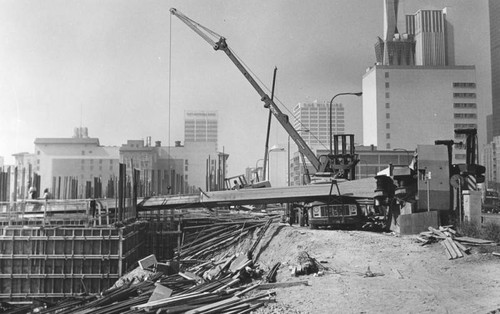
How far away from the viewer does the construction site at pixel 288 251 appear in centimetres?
1244

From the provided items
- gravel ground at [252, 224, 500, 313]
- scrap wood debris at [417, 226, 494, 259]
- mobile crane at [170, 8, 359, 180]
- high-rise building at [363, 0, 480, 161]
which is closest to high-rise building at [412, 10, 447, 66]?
high-rise building at [363, 0, 480, 161]

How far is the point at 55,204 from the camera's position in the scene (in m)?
31.9

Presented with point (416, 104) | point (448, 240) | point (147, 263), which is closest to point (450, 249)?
point (448, 240)

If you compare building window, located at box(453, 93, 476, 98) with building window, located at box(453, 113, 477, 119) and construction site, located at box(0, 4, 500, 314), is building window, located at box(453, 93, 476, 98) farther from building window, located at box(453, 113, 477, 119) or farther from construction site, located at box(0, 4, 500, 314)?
construction site, located at box(0, 4, 500, 314)

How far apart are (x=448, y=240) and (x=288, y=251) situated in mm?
6449

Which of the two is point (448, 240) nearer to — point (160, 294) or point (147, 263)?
point (160, 294)

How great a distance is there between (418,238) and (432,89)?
9221cm

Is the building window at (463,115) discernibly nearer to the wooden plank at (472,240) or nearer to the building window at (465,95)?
the building window at (465,95)

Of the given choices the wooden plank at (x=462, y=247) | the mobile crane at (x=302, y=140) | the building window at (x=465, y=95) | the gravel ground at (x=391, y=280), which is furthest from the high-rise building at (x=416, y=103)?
the wooden plank at (x=462, y=247)

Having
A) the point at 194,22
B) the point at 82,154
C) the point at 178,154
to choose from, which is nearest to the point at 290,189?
the point at 194,22

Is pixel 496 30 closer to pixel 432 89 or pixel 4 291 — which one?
pixel 432 89

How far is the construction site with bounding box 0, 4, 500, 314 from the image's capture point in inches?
490

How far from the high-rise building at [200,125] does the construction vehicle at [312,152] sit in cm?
12824

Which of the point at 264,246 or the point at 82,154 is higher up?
the point at 82,154
